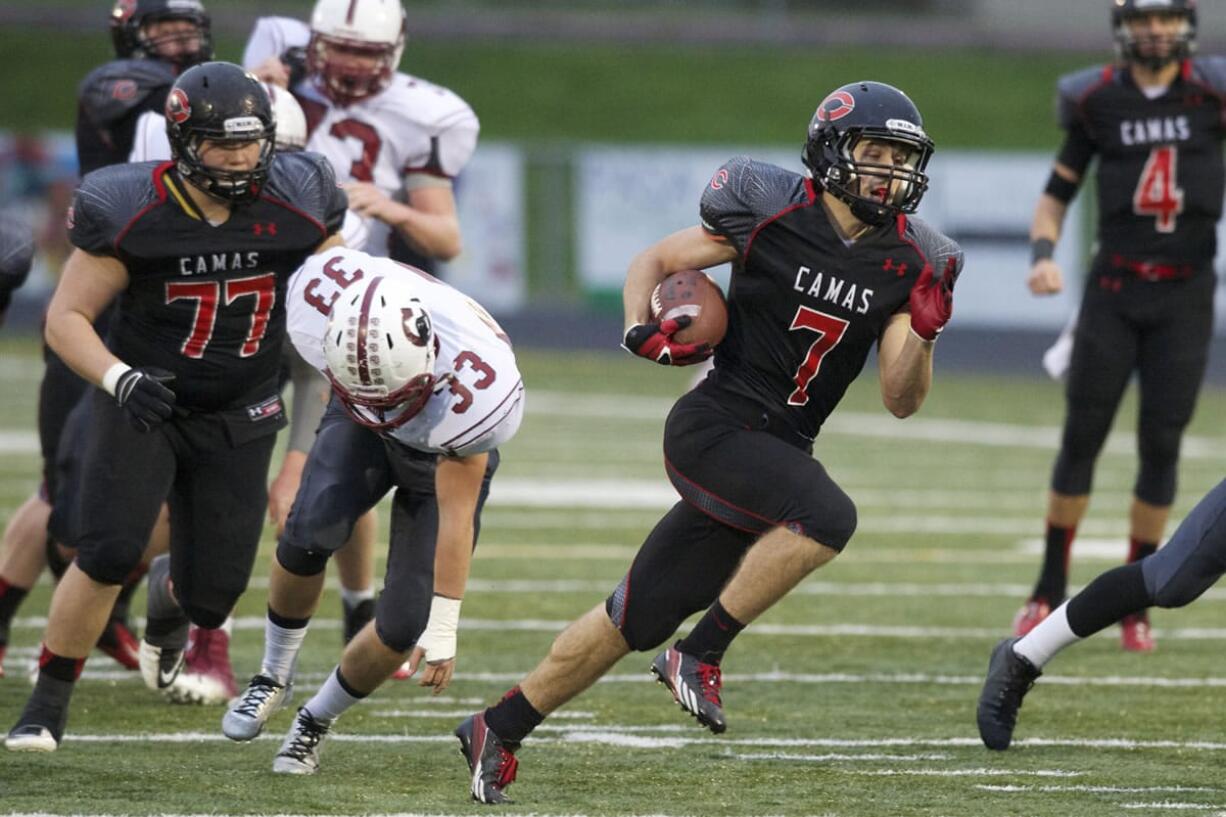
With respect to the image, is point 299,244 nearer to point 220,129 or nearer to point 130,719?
point 220,129

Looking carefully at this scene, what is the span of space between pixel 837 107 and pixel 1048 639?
130cm

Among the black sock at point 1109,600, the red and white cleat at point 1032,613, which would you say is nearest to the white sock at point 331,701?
the black sock at point 1109,600

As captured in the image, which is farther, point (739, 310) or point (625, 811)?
point (739, 310)

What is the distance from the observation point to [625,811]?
169 inches

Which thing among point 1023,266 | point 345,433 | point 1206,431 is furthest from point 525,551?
point 1023,266

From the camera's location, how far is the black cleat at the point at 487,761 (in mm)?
4391

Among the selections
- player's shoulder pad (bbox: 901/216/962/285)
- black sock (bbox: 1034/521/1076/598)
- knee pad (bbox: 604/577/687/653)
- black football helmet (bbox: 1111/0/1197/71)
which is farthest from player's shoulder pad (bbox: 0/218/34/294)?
black football helmet (bbox: 1111/0/1197/71)

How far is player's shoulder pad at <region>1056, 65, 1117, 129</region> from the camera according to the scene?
675cm

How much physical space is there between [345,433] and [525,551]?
3779 millimetres

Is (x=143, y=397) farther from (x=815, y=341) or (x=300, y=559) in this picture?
(x=815, y=341)

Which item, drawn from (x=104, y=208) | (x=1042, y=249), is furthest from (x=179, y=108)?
(x=1042, y=249)

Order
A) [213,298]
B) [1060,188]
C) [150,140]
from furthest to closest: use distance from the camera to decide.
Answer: [1060,188] → [150,140] → [213,298]

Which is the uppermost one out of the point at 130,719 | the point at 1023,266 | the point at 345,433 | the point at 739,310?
the point at 739,310

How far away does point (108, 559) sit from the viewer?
4867 mm
